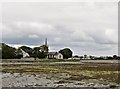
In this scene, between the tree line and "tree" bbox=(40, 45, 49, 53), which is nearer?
the tree line

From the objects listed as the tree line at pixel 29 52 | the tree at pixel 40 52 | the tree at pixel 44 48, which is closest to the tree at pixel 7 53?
the tree line at pixel 29 52

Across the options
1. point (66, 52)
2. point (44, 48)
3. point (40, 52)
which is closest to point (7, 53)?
point (40, 52)

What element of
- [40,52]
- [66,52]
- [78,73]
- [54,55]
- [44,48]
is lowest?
[78,73]

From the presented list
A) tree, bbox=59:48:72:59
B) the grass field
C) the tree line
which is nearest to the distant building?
tree, bbox=59:48:72:59

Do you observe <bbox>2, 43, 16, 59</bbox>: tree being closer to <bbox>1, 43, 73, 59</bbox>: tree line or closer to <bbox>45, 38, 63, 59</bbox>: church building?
<bbox>1, 43, 73, 59</bbox>: tree line

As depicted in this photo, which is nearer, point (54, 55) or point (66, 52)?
point (66, 52)

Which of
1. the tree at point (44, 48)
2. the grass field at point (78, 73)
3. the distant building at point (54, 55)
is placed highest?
the tree at point (44, 48)

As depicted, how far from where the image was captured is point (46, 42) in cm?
15750

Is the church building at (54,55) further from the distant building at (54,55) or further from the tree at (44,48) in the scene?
the tree at (44,48)

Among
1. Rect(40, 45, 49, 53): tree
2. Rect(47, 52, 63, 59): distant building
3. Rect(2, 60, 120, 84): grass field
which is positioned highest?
Rect(40, 45, 49, 53): tree

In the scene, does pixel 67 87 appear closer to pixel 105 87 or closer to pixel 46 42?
pixel 105 87

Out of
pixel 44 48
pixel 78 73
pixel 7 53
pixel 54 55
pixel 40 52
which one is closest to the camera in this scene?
pixel 78 73

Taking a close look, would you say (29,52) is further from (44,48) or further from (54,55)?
(54,55)

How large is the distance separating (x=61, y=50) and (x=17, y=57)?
31694 mm
